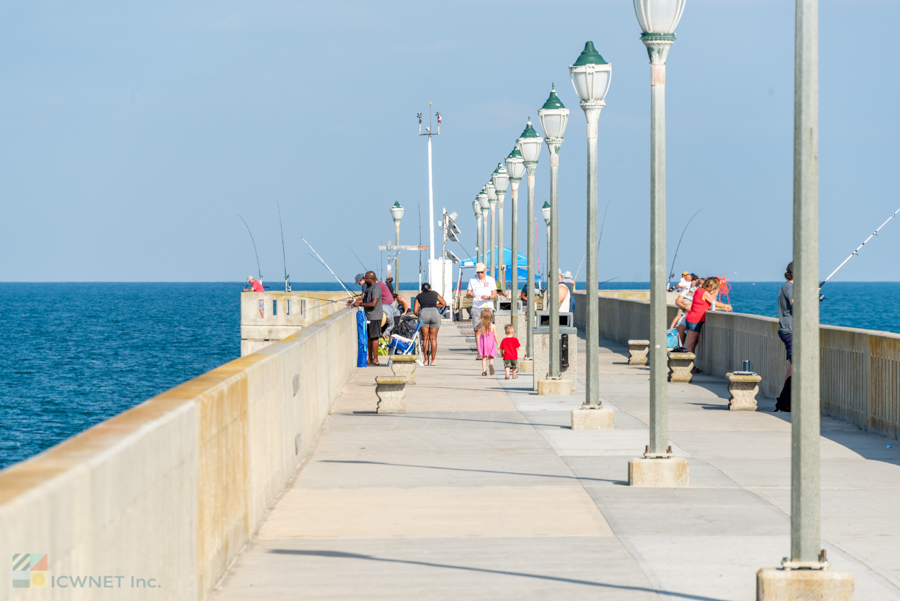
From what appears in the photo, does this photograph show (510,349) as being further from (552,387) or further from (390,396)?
(390,396)

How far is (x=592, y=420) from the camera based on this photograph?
43.8 feet

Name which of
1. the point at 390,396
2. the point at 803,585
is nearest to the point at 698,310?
the point at 390,396

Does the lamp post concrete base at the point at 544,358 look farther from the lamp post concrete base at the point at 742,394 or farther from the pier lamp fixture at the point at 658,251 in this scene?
the pier lamp fixture at the point at 658,251

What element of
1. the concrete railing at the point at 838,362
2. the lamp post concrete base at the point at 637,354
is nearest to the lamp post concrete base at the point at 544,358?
the concrete railing at the point at 838,362

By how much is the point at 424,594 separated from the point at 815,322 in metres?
2.63

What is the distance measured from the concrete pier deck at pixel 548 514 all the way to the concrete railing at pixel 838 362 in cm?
29

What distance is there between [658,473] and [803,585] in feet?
11.8

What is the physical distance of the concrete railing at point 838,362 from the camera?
41.5 ft

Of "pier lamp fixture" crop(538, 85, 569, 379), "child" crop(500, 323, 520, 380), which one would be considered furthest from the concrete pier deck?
"child" crop(500, 323, 520, 380)

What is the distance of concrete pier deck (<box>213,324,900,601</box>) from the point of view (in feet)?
21.4

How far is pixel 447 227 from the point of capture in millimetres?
49844

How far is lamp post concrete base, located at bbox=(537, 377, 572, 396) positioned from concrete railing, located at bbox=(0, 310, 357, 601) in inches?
320

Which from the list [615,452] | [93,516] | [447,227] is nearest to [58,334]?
[447,227]

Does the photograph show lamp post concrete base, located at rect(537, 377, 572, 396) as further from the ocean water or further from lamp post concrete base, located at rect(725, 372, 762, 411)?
the ocean water
